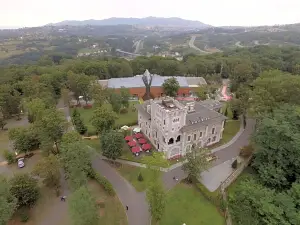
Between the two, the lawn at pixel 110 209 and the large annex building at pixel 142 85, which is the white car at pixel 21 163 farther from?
the large annex building at pixel 142 85

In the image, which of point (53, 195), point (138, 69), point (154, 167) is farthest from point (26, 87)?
point (154, 167)

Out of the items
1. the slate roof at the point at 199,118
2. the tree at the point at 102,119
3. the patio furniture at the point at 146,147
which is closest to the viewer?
the slate roof at the point at 199,118

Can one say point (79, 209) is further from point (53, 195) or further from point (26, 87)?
point (26, 87)

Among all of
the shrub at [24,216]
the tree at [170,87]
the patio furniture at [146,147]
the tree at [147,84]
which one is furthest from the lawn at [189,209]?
the tree at [147,84]

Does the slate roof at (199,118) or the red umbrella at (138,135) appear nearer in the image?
the slate roof at (199,118)

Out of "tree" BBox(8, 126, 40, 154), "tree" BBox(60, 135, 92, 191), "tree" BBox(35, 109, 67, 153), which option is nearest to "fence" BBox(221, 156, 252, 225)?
"tree" BBox(60, 135, 92, 191)
